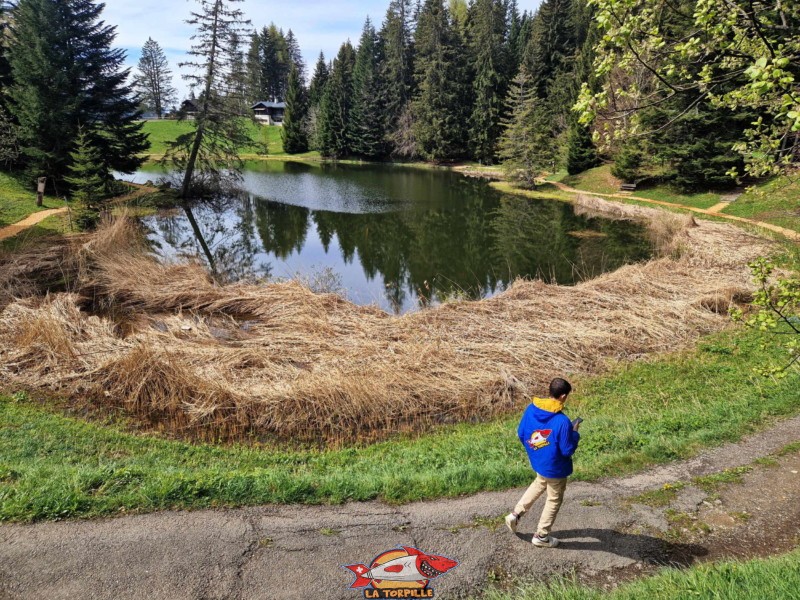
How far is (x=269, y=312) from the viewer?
46.5 feet

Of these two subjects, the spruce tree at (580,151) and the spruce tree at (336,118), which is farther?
the spruce tree at (336,118)

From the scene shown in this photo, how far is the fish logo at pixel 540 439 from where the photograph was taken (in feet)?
15.7

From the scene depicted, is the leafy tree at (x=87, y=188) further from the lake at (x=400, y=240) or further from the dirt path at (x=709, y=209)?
the dirt path at (x=709, y=209)

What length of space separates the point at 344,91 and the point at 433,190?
35.2 metres

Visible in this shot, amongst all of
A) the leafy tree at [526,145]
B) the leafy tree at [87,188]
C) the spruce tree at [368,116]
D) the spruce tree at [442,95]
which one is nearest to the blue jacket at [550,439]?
the leafy tree at [87,188]

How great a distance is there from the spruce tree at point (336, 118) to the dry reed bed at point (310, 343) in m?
55.1

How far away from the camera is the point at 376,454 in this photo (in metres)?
8.09

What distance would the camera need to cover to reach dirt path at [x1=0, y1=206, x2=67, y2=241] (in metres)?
20.3

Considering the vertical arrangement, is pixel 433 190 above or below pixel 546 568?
A: above

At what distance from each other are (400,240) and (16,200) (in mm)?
19107

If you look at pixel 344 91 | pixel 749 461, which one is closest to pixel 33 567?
pixel 749 461

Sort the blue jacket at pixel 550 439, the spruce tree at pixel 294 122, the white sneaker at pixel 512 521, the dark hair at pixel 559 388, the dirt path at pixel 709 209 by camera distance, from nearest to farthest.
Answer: the blue jacket at pixel 550 439 < the dark hair at pixel 559 388 < the white sneaker at pixel 512 521 < the dirt path at pixel 709 209 < the spruce tree at pixel 294 122

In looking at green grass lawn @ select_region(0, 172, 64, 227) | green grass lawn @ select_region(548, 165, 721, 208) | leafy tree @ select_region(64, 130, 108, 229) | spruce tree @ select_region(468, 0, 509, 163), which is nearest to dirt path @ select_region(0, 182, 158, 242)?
green grass lawn @ select_region(0, 172, 64, 227)

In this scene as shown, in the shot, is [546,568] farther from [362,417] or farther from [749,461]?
[362,417]
